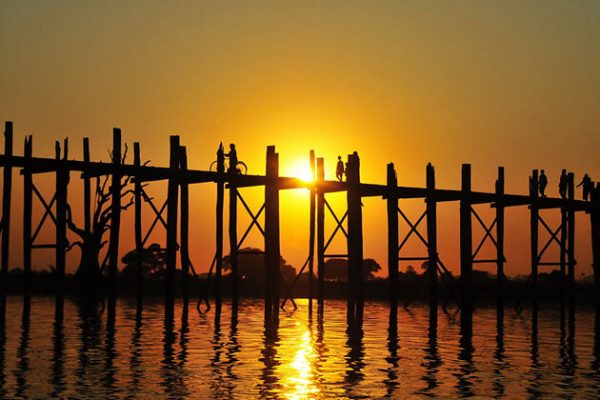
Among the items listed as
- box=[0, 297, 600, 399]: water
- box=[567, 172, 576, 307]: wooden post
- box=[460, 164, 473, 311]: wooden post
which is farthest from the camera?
box=[567, 172, 576, 307]: wooden post

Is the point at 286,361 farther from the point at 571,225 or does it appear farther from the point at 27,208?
the point at 571,225

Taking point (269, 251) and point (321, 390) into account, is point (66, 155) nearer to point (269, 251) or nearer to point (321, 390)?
point (269, 251)

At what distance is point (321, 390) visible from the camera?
1341cm

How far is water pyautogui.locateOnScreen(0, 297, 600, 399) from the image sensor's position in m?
13.5

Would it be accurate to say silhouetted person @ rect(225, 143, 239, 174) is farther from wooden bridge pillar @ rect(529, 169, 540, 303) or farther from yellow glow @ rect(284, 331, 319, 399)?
wooden bridge pillar @ rect(529, 169, 540, 303)

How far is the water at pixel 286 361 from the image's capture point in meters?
13.5

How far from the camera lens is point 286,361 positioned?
16.8m

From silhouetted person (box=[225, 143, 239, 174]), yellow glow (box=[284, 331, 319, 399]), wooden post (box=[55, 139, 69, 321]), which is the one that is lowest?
yellow glow (box=[284, 331, 319, 399])

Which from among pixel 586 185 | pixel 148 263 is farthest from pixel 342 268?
pixel 586 185

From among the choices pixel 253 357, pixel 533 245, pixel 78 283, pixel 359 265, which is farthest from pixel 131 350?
pixel 78 283

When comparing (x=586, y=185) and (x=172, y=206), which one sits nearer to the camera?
(x=172, y=206)

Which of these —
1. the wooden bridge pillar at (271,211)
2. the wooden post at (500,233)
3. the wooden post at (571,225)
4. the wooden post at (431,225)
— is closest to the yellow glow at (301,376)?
the wooden bridge pillar at (271,211)

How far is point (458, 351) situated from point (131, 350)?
6.15m

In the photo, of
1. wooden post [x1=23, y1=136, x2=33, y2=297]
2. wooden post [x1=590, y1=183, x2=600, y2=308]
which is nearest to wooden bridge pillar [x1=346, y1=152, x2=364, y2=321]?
wooden post [x1=23, y1=136, x2=33, y2=297]
